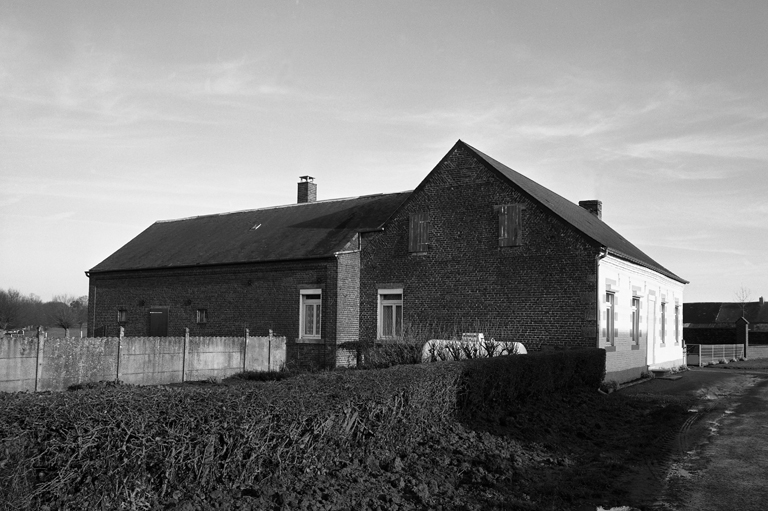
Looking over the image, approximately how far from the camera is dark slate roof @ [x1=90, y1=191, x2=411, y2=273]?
2559 cm

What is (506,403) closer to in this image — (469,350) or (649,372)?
(469,350)

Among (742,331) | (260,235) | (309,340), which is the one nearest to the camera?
(309,340)

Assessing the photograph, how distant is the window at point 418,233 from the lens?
2275cm

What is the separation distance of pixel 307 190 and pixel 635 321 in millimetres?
15562

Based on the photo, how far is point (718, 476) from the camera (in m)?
9.28

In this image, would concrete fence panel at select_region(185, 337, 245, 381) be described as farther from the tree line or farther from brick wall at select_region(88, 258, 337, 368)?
the tree line

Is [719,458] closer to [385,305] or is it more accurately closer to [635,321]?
[635,321]

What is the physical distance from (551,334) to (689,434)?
7.44 meters

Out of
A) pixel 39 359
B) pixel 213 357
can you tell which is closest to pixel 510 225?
pixel 213 357

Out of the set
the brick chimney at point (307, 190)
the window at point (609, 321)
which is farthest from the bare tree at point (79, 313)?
the window at point (609, 321)

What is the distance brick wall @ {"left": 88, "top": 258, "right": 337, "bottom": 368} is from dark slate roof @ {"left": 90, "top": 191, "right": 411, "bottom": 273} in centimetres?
44

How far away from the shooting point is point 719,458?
10.4m

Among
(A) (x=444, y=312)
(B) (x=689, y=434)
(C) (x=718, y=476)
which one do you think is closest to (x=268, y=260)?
(A) (x=444, y=312)

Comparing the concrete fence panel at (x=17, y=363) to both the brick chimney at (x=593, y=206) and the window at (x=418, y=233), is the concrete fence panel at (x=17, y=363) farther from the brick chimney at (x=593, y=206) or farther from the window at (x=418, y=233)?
the brick chimney at (x=593, y=206)
